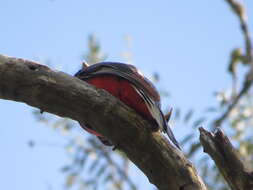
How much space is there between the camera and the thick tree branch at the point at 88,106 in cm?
372

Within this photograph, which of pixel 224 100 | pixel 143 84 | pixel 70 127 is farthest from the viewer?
pixel 70 127

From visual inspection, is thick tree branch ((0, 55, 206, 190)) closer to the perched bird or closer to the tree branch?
the perched bird

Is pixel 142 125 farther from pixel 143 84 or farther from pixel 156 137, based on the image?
pixel 143 84

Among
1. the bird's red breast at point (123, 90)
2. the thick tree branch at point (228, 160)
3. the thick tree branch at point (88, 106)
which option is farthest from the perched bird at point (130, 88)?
the thick tree branch at point (228, 160)

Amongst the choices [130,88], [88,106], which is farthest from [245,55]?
[88,106]

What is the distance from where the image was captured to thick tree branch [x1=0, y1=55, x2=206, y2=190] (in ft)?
12.2

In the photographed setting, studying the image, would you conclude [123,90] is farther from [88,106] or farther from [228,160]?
[228,160]

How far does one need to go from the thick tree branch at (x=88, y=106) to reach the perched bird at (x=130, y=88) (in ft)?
0.55

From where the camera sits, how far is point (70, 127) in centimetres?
915

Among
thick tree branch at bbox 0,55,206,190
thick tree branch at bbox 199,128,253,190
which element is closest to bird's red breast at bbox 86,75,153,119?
thick tree branch at bbox 0,55,206,190

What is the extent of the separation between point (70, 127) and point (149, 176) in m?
5.50

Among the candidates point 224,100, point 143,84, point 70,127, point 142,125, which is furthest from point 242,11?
point 70,127

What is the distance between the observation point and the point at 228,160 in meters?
3.63

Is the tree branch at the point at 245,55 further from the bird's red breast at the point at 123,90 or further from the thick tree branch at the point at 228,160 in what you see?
the thick tree branch at the point at 228,160
